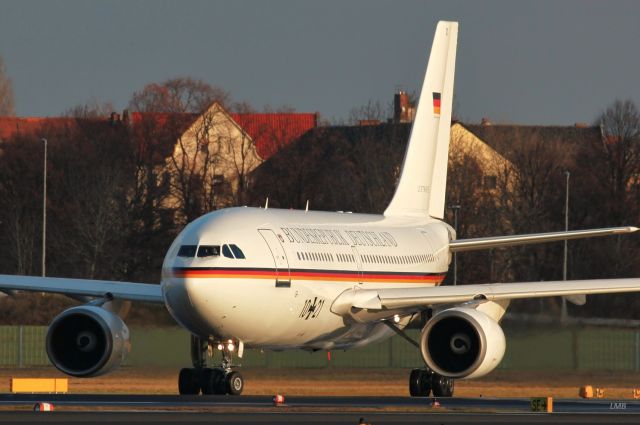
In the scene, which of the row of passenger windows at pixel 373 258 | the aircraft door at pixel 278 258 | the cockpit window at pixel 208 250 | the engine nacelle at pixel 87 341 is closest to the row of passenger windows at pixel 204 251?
the cockpit window at pixel 208 250

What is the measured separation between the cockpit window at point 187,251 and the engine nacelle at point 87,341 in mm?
2813

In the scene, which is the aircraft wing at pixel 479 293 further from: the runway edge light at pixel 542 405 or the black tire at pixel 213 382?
the runway edge light at pixel 542 405

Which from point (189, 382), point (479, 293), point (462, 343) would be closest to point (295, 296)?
point (189, 382)

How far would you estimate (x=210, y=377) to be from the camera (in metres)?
33.4

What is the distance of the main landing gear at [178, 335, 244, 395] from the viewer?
33.0 m

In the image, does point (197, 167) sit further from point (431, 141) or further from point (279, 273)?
point (279, 273)

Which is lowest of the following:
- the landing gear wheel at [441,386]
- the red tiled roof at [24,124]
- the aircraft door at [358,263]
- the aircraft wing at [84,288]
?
the landing gear wheel at [441,386]

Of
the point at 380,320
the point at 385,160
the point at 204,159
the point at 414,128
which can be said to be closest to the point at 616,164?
the point at 385,160

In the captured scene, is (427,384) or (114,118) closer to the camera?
(427,384)

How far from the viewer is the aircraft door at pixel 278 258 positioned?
1300 inches

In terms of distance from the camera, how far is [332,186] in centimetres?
9312

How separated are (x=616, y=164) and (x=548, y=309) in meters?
53.5

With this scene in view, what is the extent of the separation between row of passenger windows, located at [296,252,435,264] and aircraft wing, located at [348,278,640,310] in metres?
0.77

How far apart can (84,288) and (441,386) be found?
7.77 meters
